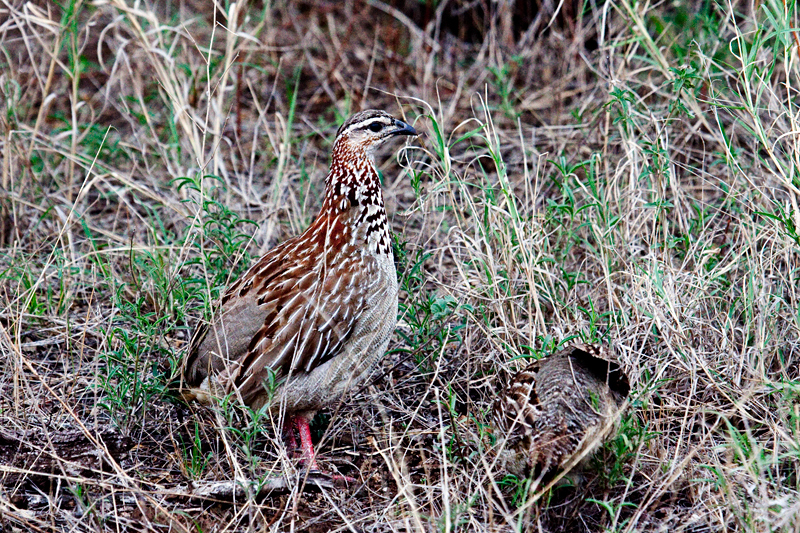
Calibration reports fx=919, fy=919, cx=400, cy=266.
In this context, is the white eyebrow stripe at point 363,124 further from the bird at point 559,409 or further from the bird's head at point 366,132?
the bird at point 559,409

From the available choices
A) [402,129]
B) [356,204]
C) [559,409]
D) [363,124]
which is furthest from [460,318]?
[559,409]

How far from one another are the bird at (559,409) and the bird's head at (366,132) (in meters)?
1.50

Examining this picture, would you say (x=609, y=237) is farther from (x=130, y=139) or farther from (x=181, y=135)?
(x=130, y=139)

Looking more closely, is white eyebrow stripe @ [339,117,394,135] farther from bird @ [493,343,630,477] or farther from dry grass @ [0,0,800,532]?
bird @ [493,343,630,477]

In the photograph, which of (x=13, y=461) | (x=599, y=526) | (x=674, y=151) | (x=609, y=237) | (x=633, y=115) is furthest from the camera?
(x=674, y=151)

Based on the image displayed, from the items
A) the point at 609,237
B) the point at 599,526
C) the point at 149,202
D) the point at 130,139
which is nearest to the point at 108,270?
the point at 149,202

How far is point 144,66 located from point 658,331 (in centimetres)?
549

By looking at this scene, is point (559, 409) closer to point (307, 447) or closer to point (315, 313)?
point (315, 313)

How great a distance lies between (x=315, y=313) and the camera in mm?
4512

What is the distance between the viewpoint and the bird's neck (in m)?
4.72

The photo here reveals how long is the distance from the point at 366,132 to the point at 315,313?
3.35ft

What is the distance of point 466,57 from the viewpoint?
835 centimetres

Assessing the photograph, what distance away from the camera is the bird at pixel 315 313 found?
4.46 m

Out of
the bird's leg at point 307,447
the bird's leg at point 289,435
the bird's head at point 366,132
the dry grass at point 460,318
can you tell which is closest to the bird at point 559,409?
the dry grass at point 460,318
